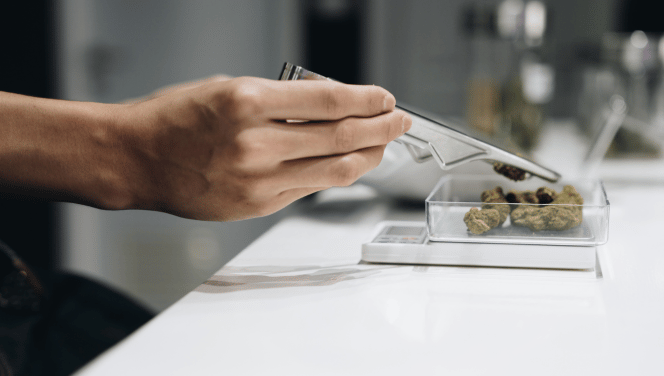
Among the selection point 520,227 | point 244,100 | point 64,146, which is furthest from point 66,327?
point 520,227

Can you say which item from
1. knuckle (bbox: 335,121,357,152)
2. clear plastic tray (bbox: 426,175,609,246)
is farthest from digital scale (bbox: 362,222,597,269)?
knuckle (bbox: 335,121,357,152)

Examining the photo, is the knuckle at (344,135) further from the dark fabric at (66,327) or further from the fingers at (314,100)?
the dark fabric at (66,327)

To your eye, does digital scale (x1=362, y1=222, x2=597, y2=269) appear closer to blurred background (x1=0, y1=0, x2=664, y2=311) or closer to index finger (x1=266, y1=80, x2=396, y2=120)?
index finger (x1=266, y1=80, x2=396, y2=120)

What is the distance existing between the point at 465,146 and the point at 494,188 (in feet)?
0.24

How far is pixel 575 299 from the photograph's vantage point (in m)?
0.38

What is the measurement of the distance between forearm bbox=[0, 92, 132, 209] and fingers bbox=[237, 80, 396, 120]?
0.41ft

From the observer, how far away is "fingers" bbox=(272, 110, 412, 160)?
1.27 ft

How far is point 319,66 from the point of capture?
232 centimetres

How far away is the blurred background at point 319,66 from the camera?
1.40 meters

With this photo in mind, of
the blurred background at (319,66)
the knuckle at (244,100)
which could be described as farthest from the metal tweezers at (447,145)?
the blurred background at (319,66)

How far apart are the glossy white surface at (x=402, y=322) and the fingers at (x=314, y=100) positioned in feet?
0.43

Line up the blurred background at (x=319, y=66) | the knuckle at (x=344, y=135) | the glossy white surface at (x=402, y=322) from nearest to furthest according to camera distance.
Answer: the glossy white surface at (x=402, y=322)
the knuckle at (x=344, y=135)
the blurred background at (x=319, y=66)

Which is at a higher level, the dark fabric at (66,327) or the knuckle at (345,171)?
the knuckle at (345,171)

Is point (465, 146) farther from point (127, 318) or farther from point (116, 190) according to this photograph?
point (127, 318)
